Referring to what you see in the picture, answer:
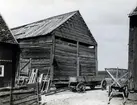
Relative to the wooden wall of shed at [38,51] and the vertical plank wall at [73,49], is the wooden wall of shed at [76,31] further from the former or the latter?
the wooden wall of shed at [38,51]

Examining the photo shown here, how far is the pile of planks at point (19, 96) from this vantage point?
11641mm

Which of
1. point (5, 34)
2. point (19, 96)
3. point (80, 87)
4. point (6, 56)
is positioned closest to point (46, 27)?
point (5, 34)

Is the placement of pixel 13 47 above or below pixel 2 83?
above

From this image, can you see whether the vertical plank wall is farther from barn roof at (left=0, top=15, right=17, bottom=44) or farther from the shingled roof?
barn roof at (left=0, top=15, right=17, bottom=44)

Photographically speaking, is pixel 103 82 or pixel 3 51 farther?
pixel 103 82

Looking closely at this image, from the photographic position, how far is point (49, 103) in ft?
49.1

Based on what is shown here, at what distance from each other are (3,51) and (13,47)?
1460 millimetres

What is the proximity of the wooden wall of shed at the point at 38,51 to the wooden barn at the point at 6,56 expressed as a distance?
160cm

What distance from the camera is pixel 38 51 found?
23734 mm

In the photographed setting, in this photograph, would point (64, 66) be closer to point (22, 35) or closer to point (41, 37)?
point (41, 37)

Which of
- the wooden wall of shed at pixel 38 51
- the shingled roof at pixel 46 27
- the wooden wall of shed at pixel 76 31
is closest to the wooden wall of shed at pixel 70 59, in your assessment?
the wooden wall of shed at pixel 76 31

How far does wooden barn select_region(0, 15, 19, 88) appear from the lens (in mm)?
21445

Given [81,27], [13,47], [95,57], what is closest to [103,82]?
[95,57]

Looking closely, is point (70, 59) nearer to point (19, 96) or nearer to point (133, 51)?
point (133, 51)
